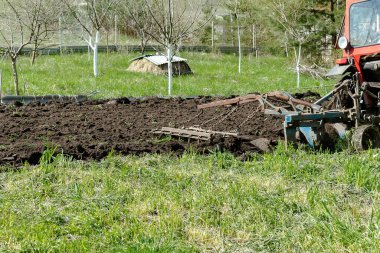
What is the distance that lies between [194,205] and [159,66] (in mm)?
16261

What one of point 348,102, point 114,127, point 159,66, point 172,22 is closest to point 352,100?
point 348,102

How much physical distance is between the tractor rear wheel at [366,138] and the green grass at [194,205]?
1.62ft

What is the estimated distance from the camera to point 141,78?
18.4 m

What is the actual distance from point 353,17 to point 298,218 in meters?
4.64

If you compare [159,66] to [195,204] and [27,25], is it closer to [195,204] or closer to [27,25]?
[27,25]

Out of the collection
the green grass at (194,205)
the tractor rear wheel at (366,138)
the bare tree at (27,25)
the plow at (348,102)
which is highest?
the bare tree at (27,25)

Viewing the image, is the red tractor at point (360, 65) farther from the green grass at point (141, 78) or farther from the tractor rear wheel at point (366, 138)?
the green grass at point (141, 78)

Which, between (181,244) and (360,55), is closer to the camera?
(181,244)

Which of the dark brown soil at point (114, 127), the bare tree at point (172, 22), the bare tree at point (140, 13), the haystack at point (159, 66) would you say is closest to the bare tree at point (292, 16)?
the haystack at point (159, 66)

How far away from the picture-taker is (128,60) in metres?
24.5

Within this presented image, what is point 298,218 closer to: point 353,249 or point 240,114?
point 353,249

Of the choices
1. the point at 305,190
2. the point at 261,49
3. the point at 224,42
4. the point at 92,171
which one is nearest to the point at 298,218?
the point at 305,190

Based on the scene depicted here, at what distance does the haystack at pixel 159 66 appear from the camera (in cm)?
2032

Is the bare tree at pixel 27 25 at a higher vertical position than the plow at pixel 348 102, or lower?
higher
